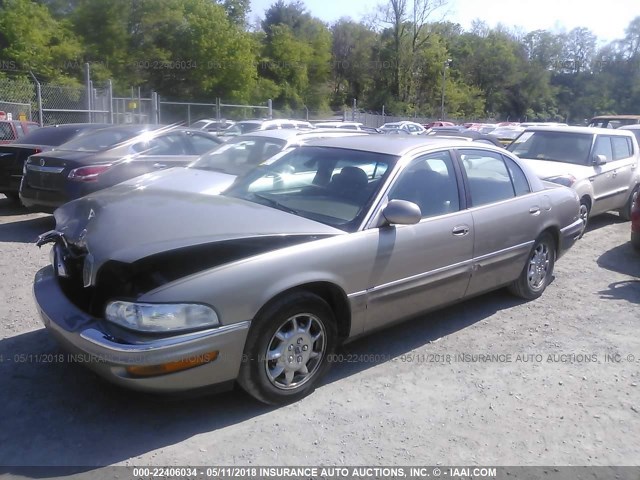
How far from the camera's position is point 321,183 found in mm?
4590

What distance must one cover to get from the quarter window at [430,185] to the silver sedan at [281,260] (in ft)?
0.04

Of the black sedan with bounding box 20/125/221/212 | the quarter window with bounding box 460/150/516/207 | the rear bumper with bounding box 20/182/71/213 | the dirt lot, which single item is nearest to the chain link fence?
the black sedan with bounding box 20/125/221/212

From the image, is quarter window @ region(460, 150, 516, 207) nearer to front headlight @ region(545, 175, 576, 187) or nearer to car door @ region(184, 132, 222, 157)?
front headlight @ region(545, 175, 576, 187)

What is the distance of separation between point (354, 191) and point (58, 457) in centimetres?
254

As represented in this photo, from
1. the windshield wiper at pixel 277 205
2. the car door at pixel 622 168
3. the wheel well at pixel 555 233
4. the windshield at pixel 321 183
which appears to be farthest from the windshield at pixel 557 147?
the windshield wiper at pixel 277 205

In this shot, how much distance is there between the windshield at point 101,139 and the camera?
845cm

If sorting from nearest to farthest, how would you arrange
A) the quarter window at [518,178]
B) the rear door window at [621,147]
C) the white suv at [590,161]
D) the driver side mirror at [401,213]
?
the driver side mirror at [401,213] < the quarter window at [518,178] < the white suv at [590,161] < the rear door window at [621,147]

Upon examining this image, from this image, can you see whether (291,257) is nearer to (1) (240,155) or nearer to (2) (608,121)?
(1) (240,155)

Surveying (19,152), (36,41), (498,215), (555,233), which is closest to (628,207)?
(555,233)

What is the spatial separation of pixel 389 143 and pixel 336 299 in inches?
62.9

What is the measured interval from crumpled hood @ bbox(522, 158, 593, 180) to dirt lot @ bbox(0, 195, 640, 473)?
12.1 feet

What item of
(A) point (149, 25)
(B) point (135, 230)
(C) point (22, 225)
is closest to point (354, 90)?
(A) point (149, 25)

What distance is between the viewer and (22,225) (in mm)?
8570

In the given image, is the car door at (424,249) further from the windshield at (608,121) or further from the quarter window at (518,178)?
the windshield at (608,121)
